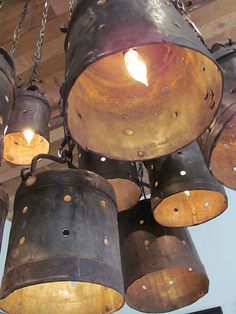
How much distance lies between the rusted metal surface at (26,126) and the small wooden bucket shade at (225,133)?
2.34 feet

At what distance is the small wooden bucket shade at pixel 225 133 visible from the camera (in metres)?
0.85

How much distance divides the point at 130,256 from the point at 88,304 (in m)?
0.24

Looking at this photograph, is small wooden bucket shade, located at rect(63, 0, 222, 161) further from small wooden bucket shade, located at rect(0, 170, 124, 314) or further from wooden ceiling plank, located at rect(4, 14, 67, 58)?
wooden ceiling plank, located at rect(4, 14, 67, 58)

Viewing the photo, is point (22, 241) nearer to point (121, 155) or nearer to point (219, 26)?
point (121, 155)

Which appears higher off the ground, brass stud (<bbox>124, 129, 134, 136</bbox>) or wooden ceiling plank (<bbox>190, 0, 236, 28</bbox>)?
brass stud (<bbox>124, 129, 134, 136</bbox>)

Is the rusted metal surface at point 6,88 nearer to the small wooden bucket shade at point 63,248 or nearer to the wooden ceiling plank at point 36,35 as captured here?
the small wooden bucket shade at point 63,248

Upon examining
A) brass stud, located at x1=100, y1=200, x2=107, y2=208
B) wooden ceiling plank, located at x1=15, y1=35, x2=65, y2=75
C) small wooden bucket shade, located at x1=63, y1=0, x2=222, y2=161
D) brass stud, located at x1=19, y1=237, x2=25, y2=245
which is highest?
small wooden bucket shade, located at x1=63, y1=0, x2=222, y2=161

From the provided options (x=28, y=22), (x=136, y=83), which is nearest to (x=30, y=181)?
(x=136, y=83)

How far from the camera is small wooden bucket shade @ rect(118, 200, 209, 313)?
3.61 feet

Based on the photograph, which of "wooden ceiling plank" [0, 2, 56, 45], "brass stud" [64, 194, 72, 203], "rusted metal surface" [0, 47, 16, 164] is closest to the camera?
"rusted metal surface" [0, 47, 16, 164]

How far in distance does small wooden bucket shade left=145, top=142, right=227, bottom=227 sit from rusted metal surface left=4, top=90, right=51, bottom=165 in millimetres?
498

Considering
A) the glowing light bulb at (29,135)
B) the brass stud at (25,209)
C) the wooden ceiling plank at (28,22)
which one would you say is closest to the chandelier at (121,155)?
the brass stud at (25,209)

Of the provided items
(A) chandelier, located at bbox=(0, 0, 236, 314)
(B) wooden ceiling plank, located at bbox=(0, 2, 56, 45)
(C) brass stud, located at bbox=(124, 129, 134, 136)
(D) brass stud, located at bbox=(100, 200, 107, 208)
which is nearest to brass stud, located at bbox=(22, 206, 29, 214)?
(A) chandelier, located at bbox=(0, 0, 236, 314)

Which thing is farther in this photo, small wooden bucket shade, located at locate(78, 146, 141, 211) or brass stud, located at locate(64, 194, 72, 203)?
small wooden bucket shade, located at locate(78, 146, 141, 211)
